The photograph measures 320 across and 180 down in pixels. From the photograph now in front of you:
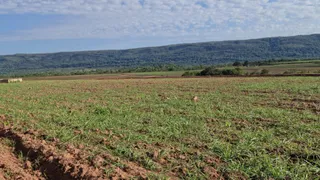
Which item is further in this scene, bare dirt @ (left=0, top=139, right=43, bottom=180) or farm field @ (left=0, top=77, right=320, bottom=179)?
bare dirt @ (left=0, top=139, right=43, bottom=180)

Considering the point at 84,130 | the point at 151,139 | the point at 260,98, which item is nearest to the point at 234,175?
the point at 151,139

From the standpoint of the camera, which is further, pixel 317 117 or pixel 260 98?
pixel 260 98

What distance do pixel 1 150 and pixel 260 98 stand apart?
992 centimetres

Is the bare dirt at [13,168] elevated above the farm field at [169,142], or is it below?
below

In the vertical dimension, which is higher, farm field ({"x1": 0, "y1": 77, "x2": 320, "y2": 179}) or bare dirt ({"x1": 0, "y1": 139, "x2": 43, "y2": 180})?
farm field ({"x1": 0, "y1": 77, "x2": 320, "y2": 179})

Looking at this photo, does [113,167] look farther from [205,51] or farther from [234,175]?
[205,51]

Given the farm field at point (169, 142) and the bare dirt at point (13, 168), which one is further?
the bare dirt at point (13, 168)

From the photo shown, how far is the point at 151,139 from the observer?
7215 millimetres

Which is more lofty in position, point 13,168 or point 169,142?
point 169,142

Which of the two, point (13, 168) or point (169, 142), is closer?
point (13, 168)

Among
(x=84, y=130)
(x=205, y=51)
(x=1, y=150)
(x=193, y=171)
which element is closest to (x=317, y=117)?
(x=193, y=171)

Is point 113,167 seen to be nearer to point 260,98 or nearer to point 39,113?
point 39,113

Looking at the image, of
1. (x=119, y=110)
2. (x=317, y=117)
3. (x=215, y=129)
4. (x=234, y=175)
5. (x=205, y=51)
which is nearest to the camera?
(x=234, y=175)

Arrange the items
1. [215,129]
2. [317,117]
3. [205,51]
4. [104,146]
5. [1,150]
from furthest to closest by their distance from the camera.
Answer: [205,51]
[317,117]
[215,129]
[1,150]
[104,146]
